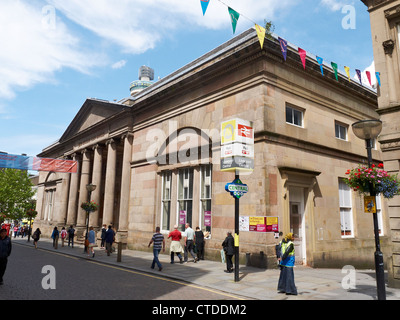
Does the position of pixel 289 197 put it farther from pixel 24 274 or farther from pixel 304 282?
pixel 24 274

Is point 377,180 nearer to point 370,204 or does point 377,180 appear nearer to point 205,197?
point 370,204

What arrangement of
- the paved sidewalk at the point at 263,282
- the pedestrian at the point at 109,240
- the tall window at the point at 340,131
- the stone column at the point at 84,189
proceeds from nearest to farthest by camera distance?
the paved sidewalk at the point at 263,282
the pedestrian at the point at 109,240
the tall window at the point at 340,131
the stone column at the point at 84,189

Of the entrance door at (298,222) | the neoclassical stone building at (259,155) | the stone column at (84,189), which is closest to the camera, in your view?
the neoclassical stone building at (259,155)

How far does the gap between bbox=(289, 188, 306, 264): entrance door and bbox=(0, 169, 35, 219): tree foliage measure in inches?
1981

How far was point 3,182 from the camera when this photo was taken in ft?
177

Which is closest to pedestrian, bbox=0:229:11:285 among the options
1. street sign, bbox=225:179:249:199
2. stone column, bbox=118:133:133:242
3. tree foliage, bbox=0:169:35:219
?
street sign, bbox=225:179:249:199

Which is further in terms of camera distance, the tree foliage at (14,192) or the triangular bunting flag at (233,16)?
the tree foliage at (14,192)

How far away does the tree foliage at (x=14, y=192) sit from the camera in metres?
53.6

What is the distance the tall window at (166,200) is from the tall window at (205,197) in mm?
3490

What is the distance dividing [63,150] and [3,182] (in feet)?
76.1

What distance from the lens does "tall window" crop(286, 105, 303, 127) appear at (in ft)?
55.7

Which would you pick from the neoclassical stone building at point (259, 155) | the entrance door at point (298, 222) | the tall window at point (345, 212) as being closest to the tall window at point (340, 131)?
the neoclassical stone building at point (259, 155)

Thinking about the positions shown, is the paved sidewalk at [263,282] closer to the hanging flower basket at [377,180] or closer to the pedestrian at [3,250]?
the hanging flower basket at [377,180]
